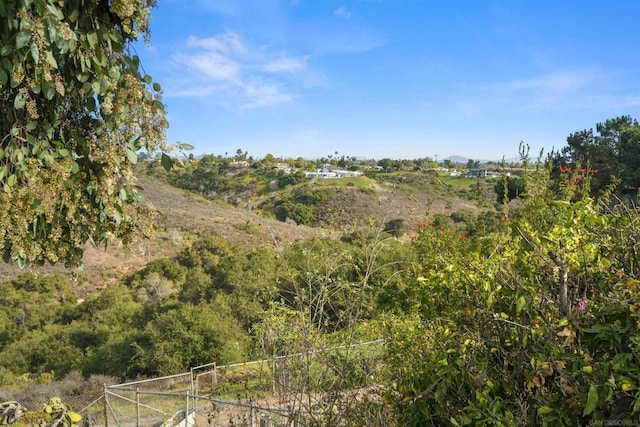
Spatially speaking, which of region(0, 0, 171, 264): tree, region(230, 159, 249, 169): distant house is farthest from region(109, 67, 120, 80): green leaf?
region(230, 159, 249, 169): distant house

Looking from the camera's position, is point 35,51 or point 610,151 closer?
point 35,51

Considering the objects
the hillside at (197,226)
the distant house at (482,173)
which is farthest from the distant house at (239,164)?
the distant house at (482,173)

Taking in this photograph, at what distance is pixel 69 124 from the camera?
265 cm

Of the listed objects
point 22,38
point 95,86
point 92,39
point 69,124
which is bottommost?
point 69,124

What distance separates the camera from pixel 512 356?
1.83m

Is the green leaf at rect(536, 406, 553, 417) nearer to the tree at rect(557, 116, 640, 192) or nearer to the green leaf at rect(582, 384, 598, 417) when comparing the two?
the green leaf at rect(582, 384, 598, 417)

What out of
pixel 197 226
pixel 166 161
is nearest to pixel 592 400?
pixel 166 161

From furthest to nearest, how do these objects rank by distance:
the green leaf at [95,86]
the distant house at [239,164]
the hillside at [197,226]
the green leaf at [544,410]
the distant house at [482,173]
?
1. the distant house at [239,164]
2. the hillside at [197,226]
3. the distant house at [482,173]
4. the green leaf at [95,86]
5. the green leaf at [544,410]

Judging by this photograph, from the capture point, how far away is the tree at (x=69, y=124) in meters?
2.01

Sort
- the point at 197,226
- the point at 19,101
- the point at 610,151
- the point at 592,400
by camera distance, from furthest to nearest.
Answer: the point at 197,226 < the point at 610,151 < the point at 19,101 < the point at 592,400

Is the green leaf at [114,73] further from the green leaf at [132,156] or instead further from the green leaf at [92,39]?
the green leaf at [132,156]

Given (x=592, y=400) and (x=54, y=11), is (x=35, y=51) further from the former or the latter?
(x=592, y=400)

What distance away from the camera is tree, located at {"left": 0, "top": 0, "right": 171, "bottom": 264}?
2.01m

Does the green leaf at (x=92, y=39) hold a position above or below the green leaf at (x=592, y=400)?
above
